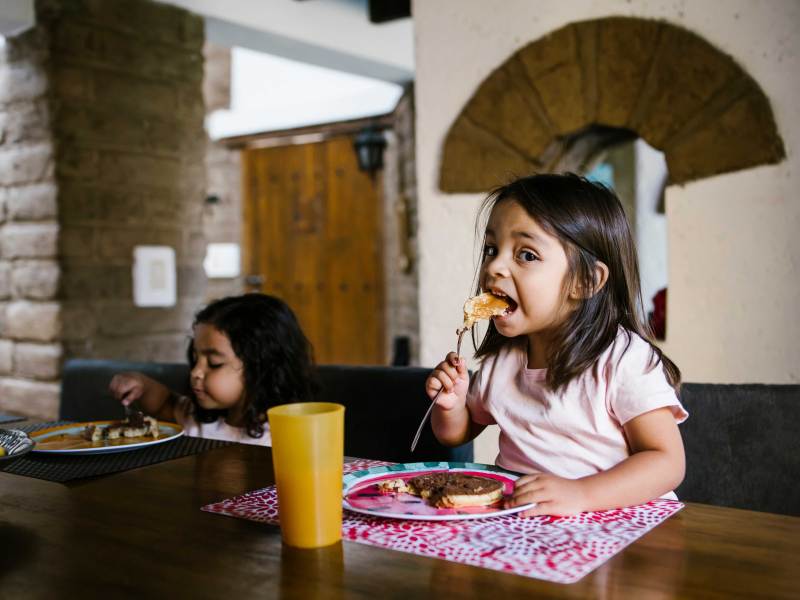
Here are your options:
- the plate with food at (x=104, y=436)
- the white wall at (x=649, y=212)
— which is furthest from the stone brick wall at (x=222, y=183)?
the plate with food at (x=104, y=436)

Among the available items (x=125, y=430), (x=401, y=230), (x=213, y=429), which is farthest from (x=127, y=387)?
(x=401, y=230)

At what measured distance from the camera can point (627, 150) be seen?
5.36m

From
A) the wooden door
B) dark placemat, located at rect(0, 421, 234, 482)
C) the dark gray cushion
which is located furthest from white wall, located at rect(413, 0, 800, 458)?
the wooden door

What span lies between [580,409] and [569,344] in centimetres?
10

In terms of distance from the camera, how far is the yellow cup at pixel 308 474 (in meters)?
0.74

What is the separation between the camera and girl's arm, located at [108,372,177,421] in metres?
1.82

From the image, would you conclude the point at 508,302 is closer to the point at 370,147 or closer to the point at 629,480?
the point at 629,480

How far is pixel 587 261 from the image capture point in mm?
1238

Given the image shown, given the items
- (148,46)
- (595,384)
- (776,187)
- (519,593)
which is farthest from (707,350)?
(148,46)

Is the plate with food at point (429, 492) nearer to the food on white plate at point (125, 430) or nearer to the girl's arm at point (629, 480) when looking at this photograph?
the girl's arm at point (629, 480)

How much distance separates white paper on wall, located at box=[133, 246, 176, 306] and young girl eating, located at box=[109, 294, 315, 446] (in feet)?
4.15

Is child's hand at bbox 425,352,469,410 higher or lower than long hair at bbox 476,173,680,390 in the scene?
lower

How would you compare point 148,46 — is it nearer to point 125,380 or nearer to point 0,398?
point 0,398

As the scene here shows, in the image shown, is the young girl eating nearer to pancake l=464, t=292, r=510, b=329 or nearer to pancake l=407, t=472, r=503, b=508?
pancake l=464, t=292, r=510, b=329
